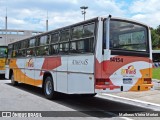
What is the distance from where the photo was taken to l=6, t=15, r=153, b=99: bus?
33.7 ft

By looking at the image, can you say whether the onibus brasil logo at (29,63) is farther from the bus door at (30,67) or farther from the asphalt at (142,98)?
the asphalt at (142,98)

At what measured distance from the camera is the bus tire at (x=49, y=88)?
13.2m

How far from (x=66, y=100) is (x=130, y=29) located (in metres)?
4.06

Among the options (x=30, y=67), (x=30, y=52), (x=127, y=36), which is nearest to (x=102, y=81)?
(x=127, y=36)

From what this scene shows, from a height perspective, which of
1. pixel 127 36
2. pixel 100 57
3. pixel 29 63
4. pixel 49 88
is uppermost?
pixel 127 36

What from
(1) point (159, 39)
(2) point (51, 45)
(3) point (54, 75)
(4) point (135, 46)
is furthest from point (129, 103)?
(1) point (159, 39)

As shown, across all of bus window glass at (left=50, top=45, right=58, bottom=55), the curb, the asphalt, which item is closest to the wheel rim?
bus window glass at (left=50, top=45, right=58, bottom=55)

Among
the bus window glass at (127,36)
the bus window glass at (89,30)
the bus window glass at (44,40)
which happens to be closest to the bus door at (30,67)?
the bus window glass at (44,40)

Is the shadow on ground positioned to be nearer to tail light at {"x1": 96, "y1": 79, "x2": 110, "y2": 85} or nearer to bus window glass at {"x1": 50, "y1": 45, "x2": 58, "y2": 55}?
tail light at {"x1": 96, "y1": 79, "x2": 110, "y2": 85}

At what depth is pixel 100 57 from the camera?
10.2 metres

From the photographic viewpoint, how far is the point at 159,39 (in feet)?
319

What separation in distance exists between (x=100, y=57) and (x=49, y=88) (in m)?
A: 4.18

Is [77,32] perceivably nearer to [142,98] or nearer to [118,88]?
[118,88]

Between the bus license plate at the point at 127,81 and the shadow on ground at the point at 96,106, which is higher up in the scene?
the bus license plate at the point at 127,81
